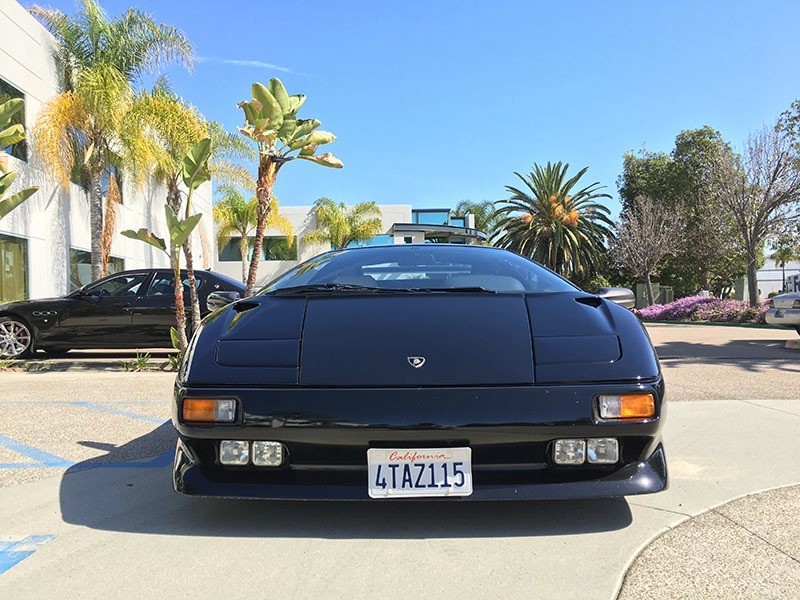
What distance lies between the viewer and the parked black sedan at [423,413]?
2.33 meters

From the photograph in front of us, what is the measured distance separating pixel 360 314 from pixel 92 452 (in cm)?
232

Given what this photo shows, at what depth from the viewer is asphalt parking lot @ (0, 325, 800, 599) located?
2.13m

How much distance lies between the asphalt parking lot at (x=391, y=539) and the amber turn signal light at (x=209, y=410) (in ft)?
1.64

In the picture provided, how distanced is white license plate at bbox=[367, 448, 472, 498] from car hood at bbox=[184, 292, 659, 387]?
0.83 feet

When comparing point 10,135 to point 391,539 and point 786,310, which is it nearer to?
point 391,539

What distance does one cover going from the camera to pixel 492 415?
7.62 feet

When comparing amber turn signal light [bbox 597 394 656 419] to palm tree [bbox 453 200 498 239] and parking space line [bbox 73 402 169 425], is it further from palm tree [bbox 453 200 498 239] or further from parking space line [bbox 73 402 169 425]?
palm tree [bbox 453 200 498 239]

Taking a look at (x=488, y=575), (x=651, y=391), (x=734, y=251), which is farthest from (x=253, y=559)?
(x=734, y=251)

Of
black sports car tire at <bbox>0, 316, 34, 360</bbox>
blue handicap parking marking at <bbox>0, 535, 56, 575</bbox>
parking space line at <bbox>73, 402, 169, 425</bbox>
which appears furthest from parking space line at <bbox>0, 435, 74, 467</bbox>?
black sports car tire at <bbox>0, 316, 34, 360</bbox>

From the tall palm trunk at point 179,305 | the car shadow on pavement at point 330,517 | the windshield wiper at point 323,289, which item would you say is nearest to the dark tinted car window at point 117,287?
the tall palm trunk at point 179,305

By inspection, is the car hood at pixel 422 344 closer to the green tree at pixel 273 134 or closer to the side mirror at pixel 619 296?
the side mirror at pixel 619 296

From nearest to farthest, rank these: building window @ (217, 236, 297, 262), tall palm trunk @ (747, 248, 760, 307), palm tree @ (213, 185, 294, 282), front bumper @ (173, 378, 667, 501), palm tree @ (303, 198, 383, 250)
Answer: front bumper @ (173, 378, 667, 501), tall palm trunk @ (747, 248, 760, 307), palm tree @ (213, 185, 294, 282), palm tree @ (303, 198, 383, 250), building window @ (217, 236, 297, 262)

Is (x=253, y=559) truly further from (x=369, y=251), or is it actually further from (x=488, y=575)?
(x=369, y=251)

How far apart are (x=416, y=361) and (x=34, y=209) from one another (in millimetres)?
13034
